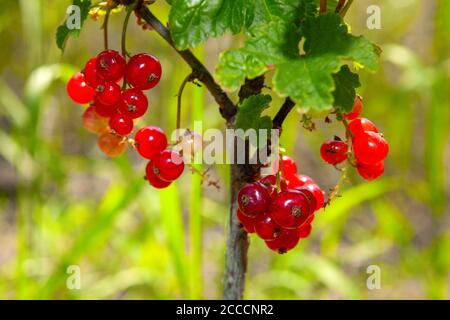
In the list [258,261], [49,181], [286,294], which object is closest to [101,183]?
[49,181]

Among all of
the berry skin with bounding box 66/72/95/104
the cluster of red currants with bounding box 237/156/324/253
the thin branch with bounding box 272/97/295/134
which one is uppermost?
the berry skin with bounding box 66/72/95/104

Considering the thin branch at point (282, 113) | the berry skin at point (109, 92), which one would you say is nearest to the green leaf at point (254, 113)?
the thin branch at point (282, 113)

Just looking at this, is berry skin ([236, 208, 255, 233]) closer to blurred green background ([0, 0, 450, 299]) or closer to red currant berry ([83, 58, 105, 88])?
red currant berry ([83, 58, 105, 88])

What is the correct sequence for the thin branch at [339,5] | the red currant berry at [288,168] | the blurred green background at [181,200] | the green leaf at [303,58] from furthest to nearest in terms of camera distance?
1. the blurred green background at [181,200]
2. the red currant berry at [288,168]
3. the thin branch at [339,5]
4. the green leaf at [303,58]

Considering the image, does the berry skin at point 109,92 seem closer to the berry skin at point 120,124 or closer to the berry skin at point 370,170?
the berry skin at point 120,124

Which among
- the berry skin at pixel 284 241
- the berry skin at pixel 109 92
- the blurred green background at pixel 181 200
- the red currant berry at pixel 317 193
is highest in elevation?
the blurred green background at pixel 181 200

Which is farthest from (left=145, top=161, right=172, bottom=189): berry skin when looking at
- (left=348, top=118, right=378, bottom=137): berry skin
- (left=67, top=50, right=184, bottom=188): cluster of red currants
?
(left=348, top=118, right=378, bottom=137): berry skin

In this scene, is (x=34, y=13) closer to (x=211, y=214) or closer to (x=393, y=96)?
(x=211, y=214)
